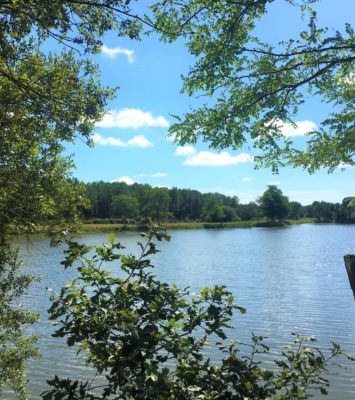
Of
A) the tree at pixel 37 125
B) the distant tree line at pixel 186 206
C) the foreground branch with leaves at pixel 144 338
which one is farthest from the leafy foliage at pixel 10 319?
the distant tree line at pixel 186 206

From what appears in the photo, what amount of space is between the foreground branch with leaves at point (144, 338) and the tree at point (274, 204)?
15314cm

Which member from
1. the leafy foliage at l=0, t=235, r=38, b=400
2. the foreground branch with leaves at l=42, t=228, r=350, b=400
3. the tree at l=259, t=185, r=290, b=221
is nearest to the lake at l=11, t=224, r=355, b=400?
the leafy foliage at l=0, t=235, r=38, b=400

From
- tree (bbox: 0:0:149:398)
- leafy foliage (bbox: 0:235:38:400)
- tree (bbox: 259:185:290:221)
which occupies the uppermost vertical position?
tree (bbox: 259:185:290:221)

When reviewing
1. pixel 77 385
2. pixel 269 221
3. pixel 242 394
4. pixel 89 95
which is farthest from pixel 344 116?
pixel 269 221

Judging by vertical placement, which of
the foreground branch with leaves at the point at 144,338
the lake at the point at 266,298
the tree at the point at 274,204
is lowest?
the lake at the point at 266,298

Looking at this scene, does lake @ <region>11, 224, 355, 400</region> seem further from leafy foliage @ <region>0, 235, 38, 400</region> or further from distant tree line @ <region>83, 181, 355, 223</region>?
distant tree line @ <region>83, 181, 355, 223</region>

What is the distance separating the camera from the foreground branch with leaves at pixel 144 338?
2662 millimetres

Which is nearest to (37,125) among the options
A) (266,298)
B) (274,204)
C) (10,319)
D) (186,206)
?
(10,319)

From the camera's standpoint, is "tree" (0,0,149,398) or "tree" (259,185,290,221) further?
"tree" (259,185,290,221)

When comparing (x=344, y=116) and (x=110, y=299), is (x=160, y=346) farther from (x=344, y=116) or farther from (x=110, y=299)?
(x=344, y=116)

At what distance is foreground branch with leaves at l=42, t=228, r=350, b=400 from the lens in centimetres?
266

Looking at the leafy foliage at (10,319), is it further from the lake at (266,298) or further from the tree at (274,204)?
the tree at (274,204)

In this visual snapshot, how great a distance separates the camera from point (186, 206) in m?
180

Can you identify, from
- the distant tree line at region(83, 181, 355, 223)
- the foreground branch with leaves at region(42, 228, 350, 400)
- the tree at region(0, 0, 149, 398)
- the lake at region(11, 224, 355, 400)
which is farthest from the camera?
the distant tree line at region(83, 181, 355, 223)
